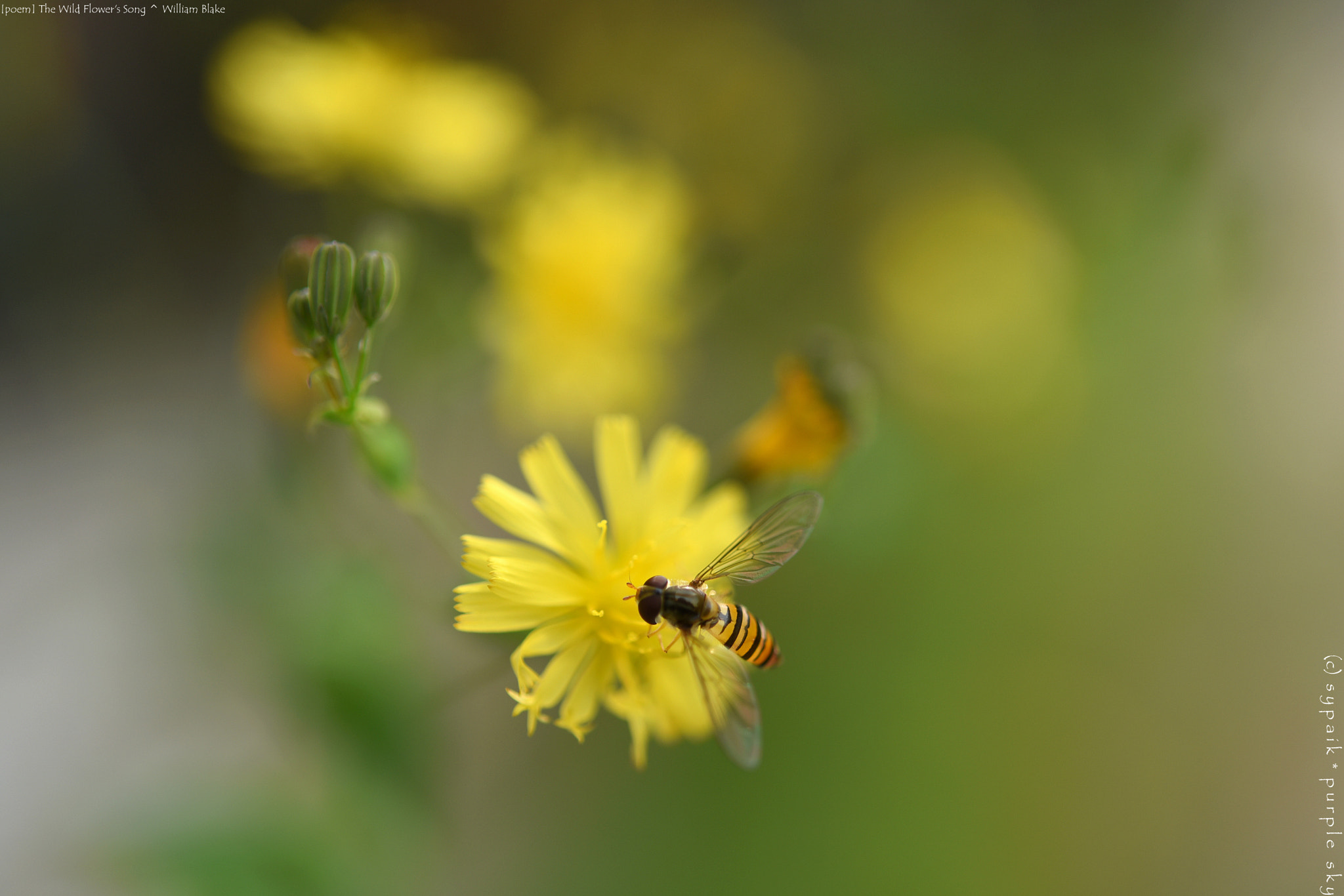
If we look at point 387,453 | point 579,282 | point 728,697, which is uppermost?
point 579,282

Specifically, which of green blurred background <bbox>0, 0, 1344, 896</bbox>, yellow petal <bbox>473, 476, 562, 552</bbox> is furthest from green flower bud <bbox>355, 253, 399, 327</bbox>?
green blurred background <bbox>0, 0, 1344, 896</bbox>

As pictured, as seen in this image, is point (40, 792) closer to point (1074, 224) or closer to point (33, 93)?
point (33, 93)

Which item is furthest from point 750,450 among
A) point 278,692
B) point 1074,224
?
point 1074,224

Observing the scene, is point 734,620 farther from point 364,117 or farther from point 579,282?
point 364,117

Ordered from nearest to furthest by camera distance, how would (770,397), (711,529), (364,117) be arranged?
1. (711,529)
2. (364,117)
3. (770,397)

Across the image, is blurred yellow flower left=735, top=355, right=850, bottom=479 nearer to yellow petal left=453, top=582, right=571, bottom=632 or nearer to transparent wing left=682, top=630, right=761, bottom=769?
transparent wing left=682, top=630, right=761, bottom=769

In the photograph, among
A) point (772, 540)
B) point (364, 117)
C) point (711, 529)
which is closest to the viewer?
point (772, 540)

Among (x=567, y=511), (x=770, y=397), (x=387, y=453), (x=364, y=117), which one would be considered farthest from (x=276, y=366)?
(x=770, y=397)

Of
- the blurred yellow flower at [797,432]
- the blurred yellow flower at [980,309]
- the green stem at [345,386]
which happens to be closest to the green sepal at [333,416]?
the green stem at [345,386]
